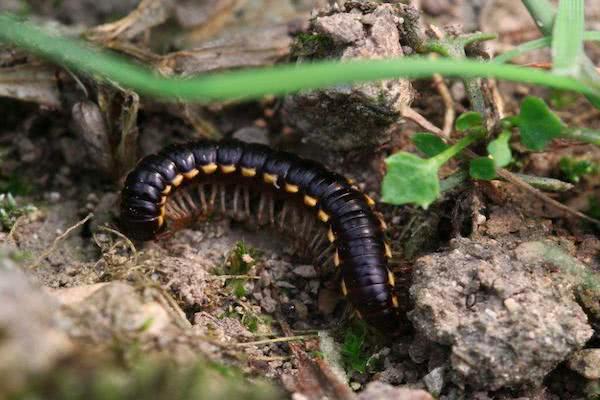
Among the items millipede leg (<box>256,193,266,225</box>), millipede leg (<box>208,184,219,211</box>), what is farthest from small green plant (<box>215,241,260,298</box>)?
millipede leg (<box>208,184,219,211</box>)

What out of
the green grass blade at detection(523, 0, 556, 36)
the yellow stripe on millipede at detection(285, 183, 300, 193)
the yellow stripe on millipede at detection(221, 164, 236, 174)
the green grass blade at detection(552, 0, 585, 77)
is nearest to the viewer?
the green grass blade at detection(552, 0, 585, 77)

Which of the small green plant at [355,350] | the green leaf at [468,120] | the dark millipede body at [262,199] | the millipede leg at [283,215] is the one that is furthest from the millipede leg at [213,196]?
the green leaf at [468,120]

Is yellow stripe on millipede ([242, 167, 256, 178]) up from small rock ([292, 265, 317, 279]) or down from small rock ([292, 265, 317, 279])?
up

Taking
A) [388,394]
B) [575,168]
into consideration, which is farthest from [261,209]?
[575,168]

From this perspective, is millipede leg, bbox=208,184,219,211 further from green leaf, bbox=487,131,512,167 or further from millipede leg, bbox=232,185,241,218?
green leaf, bbox=487,131,512,167

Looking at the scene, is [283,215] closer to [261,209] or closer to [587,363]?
[261,209]

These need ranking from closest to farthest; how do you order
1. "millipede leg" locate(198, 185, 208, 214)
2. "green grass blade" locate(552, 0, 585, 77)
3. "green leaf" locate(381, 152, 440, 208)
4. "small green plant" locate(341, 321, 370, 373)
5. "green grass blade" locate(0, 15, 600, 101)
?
"green grass blade" locate(0, 15, 600, 101) < "green grass blade" locate(552, 0, 585, 77) < "green leaf" locate(381, 152, 440, 208) < "small green plant" locate(341, 321, 370, 373) < "millipede leg" locate(198, 185, 208, 214)
